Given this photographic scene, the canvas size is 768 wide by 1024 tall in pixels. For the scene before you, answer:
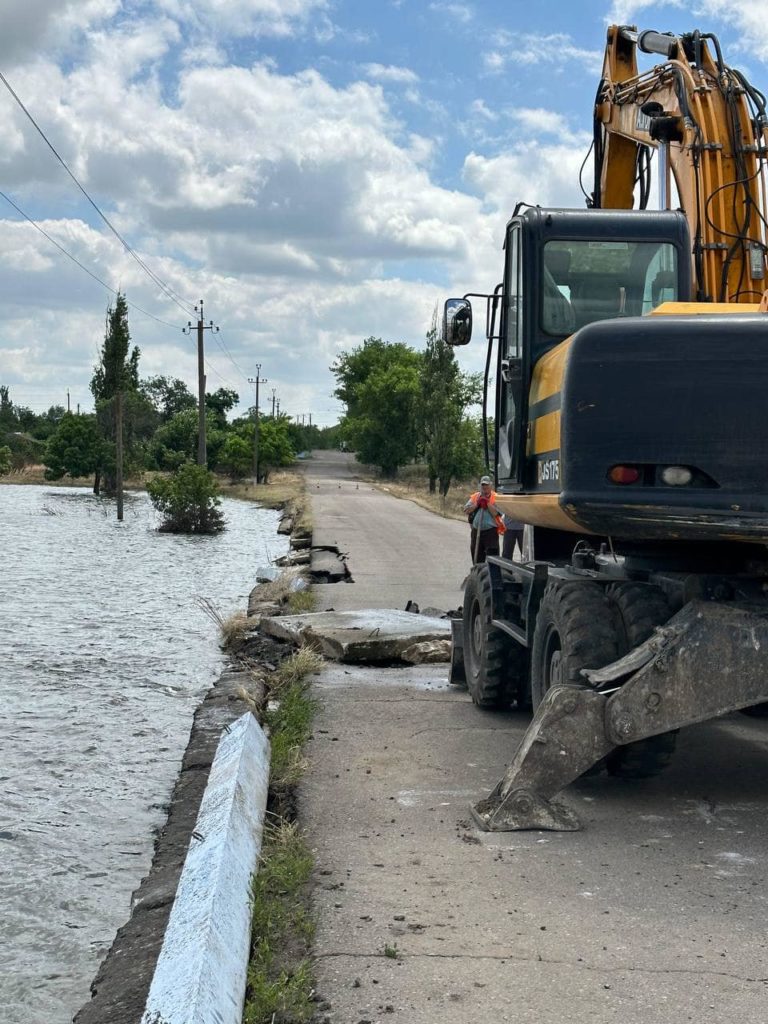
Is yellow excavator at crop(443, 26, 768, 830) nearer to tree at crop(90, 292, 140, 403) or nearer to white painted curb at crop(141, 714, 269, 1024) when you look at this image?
white painted curb at crop(141, 714, 269, 1024)

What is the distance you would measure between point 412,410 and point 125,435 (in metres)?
20.9

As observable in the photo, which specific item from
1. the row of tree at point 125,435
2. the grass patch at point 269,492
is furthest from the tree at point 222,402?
the grass patch at point 269,492

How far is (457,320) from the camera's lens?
8633 mm

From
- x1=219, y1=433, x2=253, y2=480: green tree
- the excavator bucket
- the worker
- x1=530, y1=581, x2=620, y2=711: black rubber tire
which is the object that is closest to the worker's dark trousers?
the worker

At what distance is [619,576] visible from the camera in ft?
23.6

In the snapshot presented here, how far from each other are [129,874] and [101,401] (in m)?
68.7

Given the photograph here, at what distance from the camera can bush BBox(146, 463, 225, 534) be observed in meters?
40.5

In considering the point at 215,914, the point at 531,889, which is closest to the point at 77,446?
the point at 531,889

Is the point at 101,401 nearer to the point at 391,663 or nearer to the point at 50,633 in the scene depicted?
the point at 50,633

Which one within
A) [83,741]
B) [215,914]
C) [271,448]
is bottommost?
[83,741]

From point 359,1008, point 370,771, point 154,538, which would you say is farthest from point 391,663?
point 154,538

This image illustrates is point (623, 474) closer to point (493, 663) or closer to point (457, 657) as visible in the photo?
point (493, 663)

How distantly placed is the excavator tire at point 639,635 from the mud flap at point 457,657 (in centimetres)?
396

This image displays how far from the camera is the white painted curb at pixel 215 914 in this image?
3.89 metres
